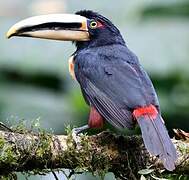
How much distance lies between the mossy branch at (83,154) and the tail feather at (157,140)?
12 centimetres

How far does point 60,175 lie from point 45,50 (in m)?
2.91

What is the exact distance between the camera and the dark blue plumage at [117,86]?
14.2 ft

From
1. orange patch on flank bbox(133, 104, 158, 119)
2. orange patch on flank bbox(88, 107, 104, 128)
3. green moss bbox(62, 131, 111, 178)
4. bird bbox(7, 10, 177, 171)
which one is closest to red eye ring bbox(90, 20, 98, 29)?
bird bbox(7, 10, 177, 171)

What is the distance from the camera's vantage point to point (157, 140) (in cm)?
427

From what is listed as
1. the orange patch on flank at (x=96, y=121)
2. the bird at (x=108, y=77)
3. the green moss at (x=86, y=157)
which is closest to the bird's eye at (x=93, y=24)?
the bird at (x=108, y=77)

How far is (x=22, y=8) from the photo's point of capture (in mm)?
8109

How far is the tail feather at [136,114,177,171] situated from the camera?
13.6 ft

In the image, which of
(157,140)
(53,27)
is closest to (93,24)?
(53,27)

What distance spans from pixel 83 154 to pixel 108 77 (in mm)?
753

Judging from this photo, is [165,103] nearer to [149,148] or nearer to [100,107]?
[100,107]

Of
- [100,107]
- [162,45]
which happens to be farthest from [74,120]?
[100,107]

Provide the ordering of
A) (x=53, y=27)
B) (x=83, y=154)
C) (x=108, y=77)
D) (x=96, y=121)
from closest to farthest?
(x=83, y=154) → (x=96, y=121) → (x=108, y=77) → (x=53, y=27)

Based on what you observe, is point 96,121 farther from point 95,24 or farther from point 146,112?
point 95,24

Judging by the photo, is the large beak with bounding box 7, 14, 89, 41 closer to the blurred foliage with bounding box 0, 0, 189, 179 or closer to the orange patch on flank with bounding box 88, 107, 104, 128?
the orange patch on flank with bounding box 88, 107, 104, 128
